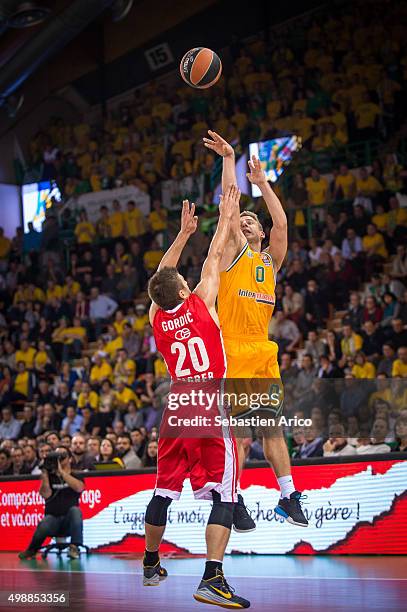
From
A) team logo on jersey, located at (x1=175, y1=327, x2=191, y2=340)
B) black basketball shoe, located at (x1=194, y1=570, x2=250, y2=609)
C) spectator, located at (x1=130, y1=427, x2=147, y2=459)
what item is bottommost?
black basketball shoe, located at (x1=194, y1=570, x2=250, y2=609)

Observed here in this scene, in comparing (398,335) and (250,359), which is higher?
(398,335)

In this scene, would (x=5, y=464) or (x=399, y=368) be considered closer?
(x=399, y=368)

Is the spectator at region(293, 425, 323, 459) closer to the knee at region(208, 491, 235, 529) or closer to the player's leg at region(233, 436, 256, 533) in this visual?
the player's leg at region(233, 436, 256, 533)

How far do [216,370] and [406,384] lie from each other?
5.43 metres

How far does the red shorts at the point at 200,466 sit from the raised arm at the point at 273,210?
1.98 meters

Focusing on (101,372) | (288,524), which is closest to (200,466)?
(288,524)

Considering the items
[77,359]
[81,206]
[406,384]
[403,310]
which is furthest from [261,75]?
[406,384]

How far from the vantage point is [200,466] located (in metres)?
6.82

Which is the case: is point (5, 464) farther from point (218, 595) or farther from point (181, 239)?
point (218, 595)

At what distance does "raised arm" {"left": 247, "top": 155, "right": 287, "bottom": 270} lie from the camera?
313 inches

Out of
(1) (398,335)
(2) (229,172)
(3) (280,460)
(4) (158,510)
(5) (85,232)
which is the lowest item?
(4) (158,510)

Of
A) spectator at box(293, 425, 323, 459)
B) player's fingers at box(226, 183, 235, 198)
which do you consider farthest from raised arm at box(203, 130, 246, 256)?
spectator at box(293, 425, 323, 459)

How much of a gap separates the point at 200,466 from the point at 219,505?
31 cm

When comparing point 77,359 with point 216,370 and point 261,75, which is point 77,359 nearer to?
point 261,75
